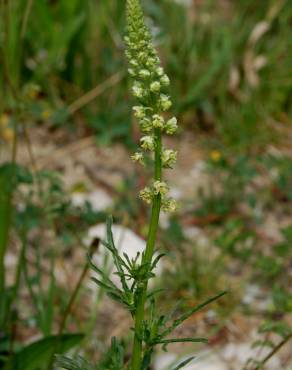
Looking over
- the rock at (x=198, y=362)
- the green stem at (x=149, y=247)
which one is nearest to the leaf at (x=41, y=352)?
the rock at (x=198, y=362)

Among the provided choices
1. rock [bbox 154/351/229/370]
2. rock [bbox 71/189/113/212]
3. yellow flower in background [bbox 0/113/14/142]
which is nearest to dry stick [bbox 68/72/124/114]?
yellow flower in background [bbox 0/113/14/142]

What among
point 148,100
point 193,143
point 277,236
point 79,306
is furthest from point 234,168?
point 148,100

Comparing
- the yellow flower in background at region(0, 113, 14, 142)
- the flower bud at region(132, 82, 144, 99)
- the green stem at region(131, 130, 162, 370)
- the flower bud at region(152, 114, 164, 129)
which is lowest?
the green stem at region(131, 130, 162, 370)

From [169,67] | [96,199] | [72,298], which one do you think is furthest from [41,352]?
[169,67]

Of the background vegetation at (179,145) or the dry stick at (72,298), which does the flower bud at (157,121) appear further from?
the background vegetation at (179,145)

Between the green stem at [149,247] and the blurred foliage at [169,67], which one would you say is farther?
the blurred foliage at [169,67]

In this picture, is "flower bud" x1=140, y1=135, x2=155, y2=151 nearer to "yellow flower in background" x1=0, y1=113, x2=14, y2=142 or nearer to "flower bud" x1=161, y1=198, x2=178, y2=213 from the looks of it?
"flower bud" x1=161, y1=198, x2=178, y2=213

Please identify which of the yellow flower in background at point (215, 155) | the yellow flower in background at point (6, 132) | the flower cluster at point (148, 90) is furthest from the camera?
the yellow flower in background at point (6, 132)
